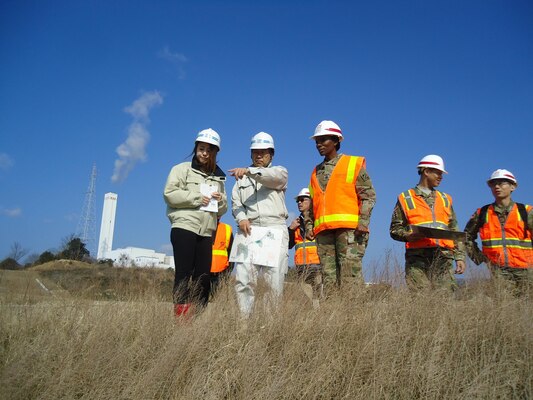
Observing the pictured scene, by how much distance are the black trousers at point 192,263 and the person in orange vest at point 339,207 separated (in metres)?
1.20

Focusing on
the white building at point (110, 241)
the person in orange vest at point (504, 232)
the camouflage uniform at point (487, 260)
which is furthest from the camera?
the white building at point (110, 241)

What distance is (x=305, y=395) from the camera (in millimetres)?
A: 2629

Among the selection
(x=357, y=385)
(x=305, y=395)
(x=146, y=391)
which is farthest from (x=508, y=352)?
(x=146, y=391)

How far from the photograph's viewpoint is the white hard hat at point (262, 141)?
4469mm

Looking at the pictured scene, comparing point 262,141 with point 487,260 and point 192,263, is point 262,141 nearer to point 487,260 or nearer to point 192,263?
point 192,263

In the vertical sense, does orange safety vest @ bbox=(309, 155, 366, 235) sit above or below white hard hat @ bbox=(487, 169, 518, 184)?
below

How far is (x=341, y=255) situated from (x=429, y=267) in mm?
1163

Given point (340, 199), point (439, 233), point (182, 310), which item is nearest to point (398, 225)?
point (439, 233)

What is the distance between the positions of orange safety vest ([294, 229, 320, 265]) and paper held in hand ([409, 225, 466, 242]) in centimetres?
250

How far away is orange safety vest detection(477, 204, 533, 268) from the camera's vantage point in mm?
5418

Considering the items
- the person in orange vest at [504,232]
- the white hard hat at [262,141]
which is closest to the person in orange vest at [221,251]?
the white hard hat at [262,141]

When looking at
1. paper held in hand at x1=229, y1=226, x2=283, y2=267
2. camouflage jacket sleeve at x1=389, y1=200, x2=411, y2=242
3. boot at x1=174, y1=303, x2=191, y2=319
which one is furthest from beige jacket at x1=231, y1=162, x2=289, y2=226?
camouflage jacket sleeve at x1=389, y1=200, x2=411, y2=242

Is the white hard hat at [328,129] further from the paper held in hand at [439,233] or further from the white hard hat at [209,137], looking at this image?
the paper held in hand at [439,233]

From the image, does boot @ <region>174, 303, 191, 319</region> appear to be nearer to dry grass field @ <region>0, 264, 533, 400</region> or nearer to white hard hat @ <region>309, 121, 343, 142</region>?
dry grass field @ <region>0, 264, 533, 400</region>
